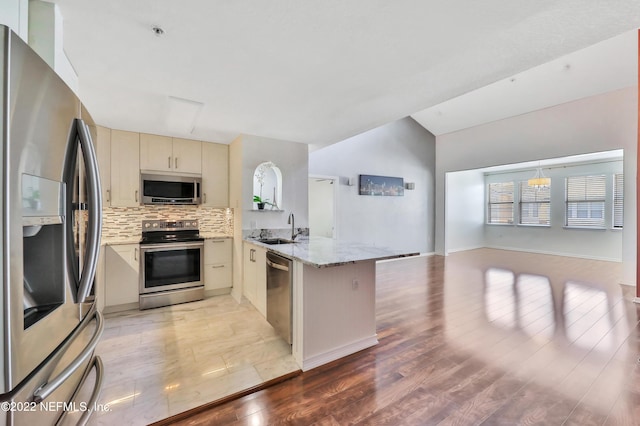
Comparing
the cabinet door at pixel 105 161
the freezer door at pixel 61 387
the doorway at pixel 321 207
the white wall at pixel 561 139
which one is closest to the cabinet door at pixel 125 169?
the cabinet door at pixel 105 161

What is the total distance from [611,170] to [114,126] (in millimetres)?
10516

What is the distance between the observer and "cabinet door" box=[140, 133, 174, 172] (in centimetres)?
359

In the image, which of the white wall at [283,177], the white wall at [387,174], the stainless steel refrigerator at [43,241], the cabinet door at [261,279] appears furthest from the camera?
the white wall at [387,174]

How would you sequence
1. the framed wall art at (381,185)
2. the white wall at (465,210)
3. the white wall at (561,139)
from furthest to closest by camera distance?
the white wall at (465,210) < the framed wall art at (381,185) < the white wall at (561,139)

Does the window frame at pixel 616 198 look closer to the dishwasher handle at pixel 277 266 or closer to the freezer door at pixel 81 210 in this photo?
the dishwasher handle at pixel 277 266

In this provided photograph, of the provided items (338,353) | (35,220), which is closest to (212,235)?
(338,353)

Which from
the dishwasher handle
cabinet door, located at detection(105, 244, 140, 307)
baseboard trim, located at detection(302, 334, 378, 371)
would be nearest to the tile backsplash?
cabinet door, located at detection(105, 244, 140, 307)

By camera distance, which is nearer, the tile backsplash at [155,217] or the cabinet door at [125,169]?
the cabinet door at [125,169]

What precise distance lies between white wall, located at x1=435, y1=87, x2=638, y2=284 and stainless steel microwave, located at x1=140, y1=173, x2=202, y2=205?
644 centimetres

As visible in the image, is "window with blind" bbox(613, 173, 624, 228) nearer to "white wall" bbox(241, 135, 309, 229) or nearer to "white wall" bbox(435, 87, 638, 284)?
"white wall" bbox(435, 87, 638, 284)

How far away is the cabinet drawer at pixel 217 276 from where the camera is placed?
389cm

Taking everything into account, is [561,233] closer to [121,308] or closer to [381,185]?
[381,185]

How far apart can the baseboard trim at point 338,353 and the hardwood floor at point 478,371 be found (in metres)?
0.05

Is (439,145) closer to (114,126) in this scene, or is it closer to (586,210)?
(586,210)
